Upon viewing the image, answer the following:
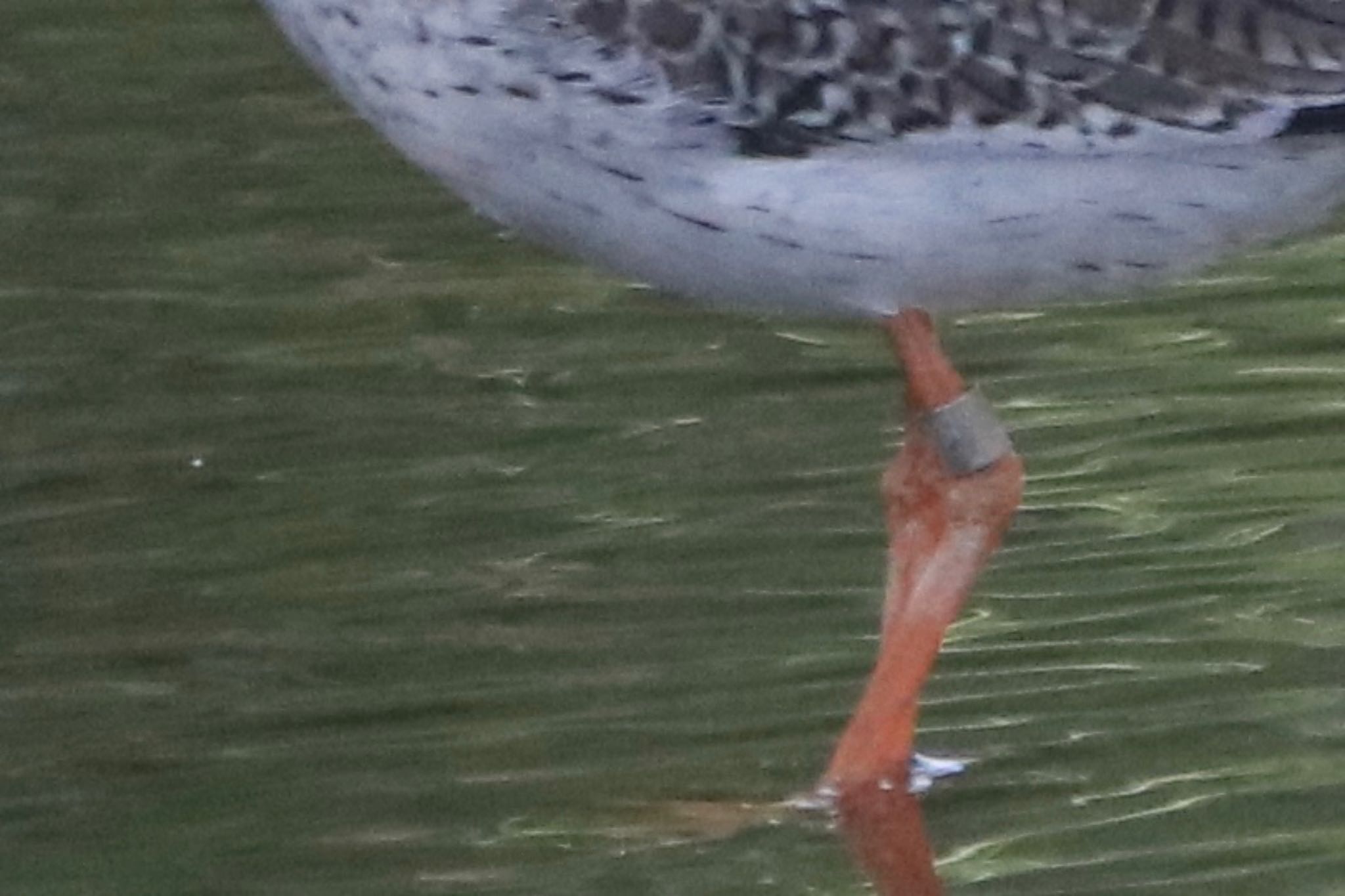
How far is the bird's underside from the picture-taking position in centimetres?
666

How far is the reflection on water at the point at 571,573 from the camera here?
6.56 metres

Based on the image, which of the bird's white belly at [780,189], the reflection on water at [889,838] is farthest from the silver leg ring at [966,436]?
the reflection on water at [889,838]

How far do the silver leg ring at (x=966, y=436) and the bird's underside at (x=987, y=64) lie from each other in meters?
0.79

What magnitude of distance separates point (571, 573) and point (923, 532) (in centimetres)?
81

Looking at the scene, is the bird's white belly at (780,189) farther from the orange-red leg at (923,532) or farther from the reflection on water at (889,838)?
the reflection on water at (889,838)

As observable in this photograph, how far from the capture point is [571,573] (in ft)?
25.1

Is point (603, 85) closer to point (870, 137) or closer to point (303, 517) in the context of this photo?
point (870, 137)

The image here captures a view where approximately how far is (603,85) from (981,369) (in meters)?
2.48

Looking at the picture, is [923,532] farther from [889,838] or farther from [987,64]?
[987,64]

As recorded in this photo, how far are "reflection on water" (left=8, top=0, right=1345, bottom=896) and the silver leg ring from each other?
381 mm

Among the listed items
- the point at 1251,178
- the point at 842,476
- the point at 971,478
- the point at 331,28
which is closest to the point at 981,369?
the point at 842,476

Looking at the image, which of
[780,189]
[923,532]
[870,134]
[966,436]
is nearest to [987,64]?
[870,134]

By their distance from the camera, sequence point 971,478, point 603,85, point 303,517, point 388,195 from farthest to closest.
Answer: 1. point 388,195
2. point 303,517
3. point 971,478
4. point 603,85

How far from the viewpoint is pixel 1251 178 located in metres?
6.74
